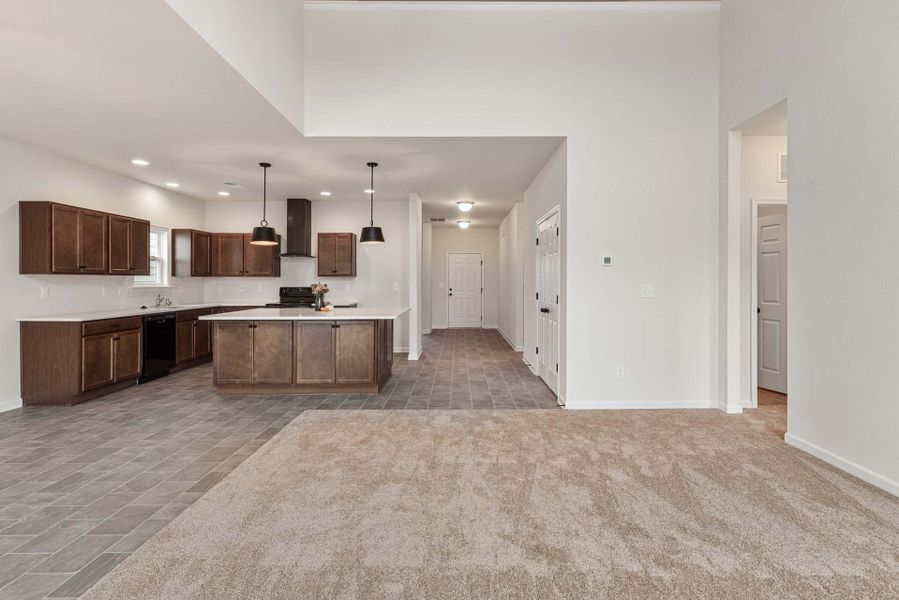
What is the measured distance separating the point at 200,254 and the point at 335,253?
2190 mm

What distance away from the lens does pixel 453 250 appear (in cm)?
1297

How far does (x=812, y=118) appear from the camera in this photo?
133 inches

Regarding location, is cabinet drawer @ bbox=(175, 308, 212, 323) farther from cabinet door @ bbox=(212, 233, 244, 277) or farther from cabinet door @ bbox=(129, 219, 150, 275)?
cabinet door @ bbox=(212, 233, 244, 277)

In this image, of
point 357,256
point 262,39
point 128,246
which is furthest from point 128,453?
point 357,256

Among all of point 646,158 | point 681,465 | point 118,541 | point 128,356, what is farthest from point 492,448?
point 128,356

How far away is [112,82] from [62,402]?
3.38 meters

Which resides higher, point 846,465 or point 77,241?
point 77,241

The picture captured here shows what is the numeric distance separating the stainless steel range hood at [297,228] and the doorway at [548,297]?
4037 mm

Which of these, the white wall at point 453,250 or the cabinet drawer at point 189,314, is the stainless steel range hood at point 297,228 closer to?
the cabinet drawer at point 189,314

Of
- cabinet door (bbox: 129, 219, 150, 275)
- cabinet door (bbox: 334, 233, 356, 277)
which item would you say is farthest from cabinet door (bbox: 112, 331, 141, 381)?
cabinet door (bbox: 334, 233, 356, 277)

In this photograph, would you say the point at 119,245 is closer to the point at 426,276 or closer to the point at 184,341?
the point at 184,341

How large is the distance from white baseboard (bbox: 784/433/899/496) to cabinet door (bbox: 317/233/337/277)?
672 centimetres

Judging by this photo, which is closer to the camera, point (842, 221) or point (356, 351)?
point (842, 221)

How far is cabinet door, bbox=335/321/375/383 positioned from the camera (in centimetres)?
523
